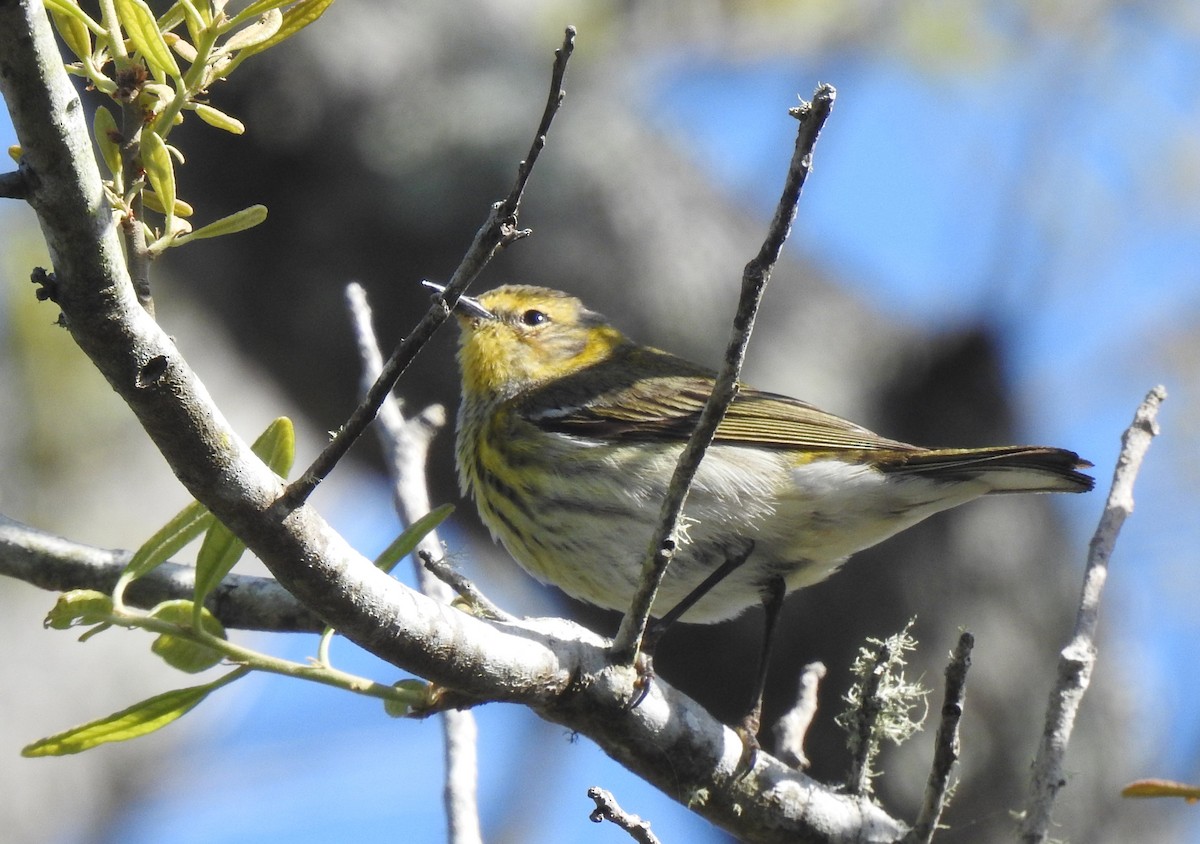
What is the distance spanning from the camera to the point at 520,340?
4.91m

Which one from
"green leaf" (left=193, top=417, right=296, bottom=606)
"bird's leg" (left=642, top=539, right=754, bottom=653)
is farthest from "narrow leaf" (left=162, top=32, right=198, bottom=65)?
"bird's leg" (left=642, top=539, right=754, bottom=653)

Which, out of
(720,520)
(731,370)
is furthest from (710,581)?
(731,370)

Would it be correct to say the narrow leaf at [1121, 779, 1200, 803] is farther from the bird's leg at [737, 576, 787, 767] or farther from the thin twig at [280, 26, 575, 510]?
the bird's leg at [737, 576, 787, 767]

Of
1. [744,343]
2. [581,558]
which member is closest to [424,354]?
[581,558]

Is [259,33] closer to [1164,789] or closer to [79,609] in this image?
[79,609]

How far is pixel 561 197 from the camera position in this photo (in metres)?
5.89

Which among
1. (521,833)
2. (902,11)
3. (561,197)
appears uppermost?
(902,11)

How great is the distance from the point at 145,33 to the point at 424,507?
2.01 m

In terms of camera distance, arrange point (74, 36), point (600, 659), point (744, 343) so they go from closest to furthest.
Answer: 1. point (74, 36)
2. point (744, 343)
3. point (600, 659)

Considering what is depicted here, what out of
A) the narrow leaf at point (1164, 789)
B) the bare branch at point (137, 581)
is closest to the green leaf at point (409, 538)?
the bare branch at point (137, 581)

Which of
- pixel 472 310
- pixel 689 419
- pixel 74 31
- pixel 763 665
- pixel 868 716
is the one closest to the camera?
pixel 74 31

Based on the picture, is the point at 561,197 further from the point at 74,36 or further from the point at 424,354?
the point at 74,36

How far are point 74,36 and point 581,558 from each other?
8.50 feet

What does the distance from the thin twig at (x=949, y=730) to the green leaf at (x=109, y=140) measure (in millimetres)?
1291
